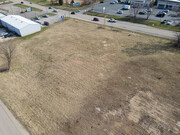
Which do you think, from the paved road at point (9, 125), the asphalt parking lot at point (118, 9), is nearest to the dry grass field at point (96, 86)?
the paved road at point (9, 125)

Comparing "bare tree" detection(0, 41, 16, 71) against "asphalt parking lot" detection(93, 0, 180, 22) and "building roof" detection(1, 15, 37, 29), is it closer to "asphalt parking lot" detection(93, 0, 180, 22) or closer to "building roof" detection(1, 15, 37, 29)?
"building roof" detection(1, 15, 37, 29)

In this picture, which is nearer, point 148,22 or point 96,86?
point 96,86

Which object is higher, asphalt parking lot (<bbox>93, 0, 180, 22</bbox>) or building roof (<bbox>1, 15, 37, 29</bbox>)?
asphalt parking lot (<bbox>93, 0, 180, 22</bbox>)

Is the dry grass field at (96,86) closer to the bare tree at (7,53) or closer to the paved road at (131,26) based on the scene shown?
the bare tree at (7,53)

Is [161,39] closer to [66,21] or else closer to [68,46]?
[68,46]

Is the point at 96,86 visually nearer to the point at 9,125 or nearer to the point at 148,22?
the point at 9,125

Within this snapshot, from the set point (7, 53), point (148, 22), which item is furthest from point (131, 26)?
point (7, 53)

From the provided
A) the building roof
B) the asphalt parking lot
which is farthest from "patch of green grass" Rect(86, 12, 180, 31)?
the building roof
